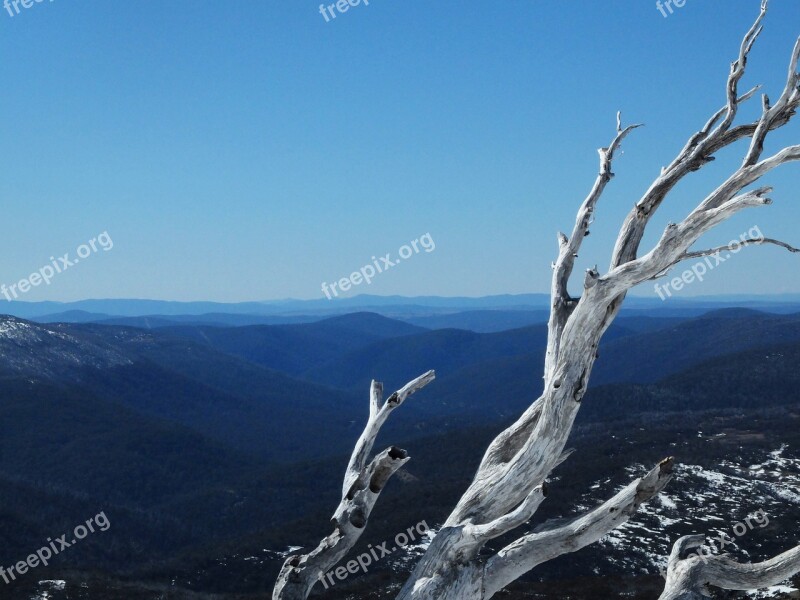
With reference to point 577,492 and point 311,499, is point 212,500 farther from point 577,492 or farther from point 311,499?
point 577,492

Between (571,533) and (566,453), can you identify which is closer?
(571,533)

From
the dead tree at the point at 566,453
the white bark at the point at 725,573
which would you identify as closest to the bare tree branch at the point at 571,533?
the dead tree at the point at 566,453

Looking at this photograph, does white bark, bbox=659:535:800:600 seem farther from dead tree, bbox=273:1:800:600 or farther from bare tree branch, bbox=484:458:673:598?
bare tree branch, bbox=484:458:673:598

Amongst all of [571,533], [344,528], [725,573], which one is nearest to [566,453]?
[571,533]

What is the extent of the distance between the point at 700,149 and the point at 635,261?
Answer: 3.77ft

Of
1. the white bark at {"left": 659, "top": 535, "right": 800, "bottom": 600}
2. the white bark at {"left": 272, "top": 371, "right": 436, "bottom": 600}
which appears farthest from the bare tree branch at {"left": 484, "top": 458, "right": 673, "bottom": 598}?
the white bark at {"left": 272, "top": 371, "right": 436, "bottom": 600}

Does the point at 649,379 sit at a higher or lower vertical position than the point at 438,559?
lower

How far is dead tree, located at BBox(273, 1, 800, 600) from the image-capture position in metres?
4.52

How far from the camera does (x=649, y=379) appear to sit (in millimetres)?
188625

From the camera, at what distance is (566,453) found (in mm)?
5016

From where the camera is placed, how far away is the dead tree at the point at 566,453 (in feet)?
14.8

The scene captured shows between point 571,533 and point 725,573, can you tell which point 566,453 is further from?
point 725,573

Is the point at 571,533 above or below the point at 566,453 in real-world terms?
below

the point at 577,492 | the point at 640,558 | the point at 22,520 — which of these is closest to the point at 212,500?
the point at 22,520
